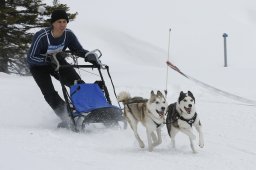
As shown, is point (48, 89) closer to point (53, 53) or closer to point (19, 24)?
point (53, 53)

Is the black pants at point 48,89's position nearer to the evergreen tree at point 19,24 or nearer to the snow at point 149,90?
the snow at point 149,90

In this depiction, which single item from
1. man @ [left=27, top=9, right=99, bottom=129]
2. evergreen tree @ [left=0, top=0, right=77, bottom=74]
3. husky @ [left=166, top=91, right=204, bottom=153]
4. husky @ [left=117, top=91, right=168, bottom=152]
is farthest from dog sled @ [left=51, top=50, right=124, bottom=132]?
evergreen tree @ [left=0, top=0, right=77, bottom=74]

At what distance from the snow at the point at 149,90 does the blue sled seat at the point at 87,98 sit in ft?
1.18

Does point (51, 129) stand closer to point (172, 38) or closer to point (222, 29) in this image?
point (172, 38)

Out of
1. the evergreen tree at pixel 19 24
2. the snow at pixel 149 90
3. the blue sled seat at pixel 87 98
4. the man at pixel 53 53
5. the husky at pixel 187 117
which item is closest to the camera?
the snow at pixel 149 90

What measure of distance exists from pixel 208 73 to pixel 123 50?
962cm

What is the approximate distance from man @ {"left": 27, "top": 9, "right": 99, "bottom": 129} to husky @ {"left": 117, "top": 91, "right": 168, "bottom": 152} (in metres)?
1.09

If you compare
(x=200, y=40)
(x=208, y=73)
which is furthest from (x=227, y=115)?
(x=200, y=40)

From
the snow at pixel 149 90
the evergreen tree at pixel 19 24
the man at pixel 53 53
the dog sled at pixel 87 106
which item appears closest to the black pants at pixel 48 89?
the man at pixel 53 53

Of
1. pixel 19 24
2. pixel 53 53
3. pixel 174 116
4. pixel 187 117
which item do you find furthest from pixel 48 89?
pixel 19 24

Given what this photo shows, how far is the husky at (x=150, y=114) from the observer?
6133 mm

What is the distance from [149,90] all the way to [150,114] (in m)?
5.74

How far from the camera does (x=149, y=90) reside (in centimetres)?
1195

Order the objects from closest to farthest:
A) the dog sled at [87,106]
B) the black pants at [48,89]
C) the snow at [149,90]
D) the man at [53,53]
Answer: the snow at [149,90]
the dog sled at [87,106]
the man at [53,53]
the black pants at [48,89]
